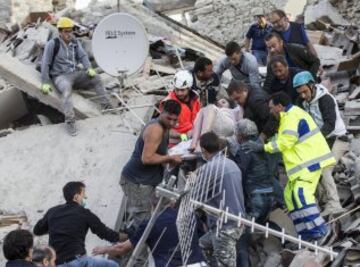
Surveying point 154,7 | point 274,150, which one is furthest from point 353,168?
point 154,7

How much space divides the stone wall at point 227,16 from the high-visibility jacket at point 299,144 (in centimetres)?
882

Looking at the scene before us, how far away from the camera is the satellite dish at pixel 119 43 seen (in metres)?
12.8

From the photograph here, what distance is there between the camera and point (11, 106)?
14180 millimetres

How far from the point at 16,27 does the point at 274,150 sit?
7834 millimetres

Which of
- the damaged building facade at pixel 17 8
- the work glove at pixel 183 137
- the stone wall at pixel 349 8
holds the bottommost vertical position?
the damaged building facade at pixel 17 8

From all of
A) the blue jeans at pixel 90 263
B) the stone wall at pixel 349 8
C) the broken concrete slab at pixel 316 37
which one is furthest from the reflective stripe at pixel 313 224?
the stone wall at pixel 349 8

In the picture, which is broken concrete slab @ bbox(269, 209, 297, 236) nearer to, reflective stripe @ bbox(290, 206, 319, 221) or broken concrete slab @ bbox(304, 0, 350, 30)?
reflective stripe @ bbox(290, 206, 319, 221)

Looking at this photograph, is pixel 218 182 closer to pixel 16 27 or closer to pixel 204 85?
pixel 204 85

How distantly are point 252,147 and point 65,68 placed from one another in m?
3.73

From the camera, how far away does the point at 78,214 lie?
29.9 ft

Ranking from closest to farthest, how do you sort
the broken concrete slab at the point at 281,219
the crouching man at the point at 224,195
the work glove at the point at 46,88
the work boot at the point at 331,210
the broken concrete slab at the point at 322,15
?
the crouching man at the point at 224,195 → the work boot at the point at 331,210 → the broken concrete slab at the point at 281,219 → the work glove at the point at 46,88 → the broken concrete slab at the point at 322,15

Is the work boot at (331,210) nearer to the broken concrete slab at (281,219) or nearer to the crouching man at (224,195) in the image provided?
the broken concrete slab at (281,219)

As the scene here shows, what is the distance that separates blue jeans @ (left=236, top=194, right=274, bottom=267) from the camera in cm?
993


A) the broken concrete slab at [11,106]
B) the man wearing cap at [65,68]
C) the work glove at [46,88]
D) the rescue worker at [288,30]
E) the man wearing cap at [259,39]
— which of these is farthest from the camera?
the broken concrete slab at [11,106]
